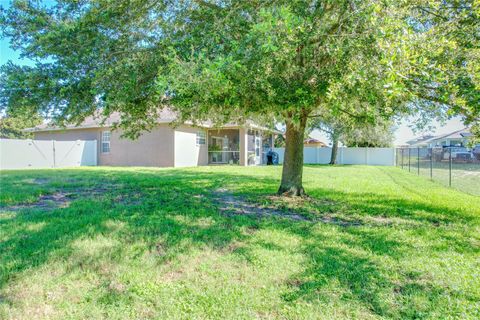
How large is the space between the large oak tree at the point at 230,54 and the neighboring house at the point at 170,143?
10.5 meters

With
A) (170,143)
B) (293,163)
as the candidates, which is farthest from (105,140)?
(293,163)

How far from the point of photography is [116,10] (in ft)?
19.2

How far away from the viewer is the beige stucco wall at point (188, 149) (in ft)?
62.9

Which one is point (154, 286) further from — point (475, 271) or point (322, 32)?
point (322, 32)

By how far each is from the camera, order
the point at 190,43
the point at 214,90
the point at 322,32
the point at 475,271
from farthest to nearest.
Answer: the point at 190,43
the point at 322,32
the point at 214,90
the point at 475,271

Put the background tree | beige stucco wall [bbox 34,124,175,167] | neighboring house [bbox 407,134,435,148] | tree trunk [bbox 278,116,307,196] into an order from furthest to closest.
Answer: neighboring house [bbox 407,134,435,148], the background tree, beige stucco wall [bbox 34,124,175,167], tree trunk [bbox 278,116,307,196]

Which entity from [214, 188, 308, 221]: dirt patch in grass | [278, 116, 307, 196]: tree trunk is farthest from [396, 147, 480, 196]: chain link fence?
[214, 188, 308, 221]: dirt patch in grass

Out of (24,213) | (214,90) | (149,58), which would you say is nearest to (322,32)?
(214,90)

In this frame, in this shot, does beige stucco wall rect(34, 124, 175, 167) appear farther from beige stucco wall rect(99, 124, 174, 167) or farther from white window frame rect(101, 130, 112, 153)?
white window frame rect(101, 130, 112, 153)

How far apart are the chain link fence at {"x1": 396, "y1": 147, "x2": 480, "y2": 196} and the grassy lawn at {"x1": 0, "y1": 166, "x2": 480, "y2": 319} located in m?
5.51

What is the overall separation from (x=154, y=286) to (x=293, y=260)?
5.38 feet

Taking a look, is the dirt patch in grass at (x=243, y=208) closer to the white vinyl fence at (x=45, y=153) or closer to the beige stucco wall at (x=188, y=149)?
the beige stucco wall at (x=188, y=149)

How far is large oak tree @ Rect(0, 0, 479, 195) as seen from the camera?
14.4ft

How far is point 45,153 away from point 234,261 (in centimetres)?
1932
